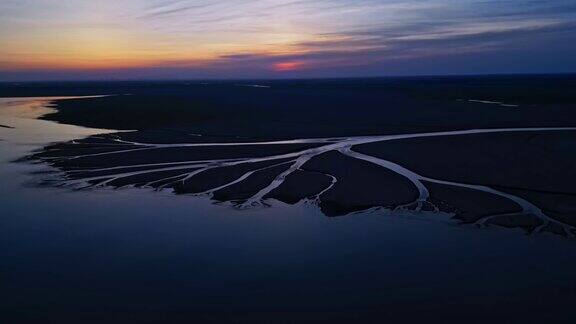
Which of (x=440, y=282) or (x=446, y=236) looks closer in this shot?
(x=440, y=282)

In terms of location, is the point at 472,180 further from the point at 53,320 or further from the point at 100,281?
the point at 53,320

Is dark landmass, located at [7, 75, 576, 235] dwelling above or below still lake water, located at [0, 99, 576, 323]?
above

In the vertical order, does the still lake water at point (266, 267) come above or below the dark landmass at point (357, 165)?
below

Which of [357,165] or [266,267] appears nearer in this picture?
[266,267]

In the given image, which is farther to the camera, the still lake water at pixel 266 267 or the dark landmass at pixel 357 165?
the dark landmass at pixel 357 165

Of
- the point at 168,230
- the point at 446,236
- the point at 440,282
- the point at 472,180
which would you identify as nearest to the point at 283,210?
the point at 168,230

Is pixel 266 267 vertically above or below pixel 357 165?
below

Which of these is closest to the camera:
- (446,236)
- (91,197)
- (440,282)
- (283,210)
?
(440,282)

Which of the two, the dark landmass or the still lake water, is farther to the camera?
the dark landmass
